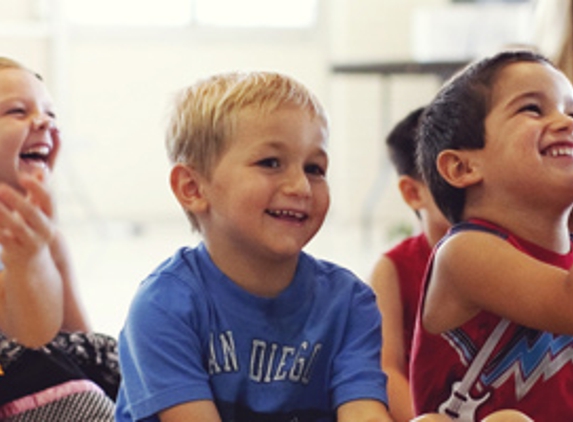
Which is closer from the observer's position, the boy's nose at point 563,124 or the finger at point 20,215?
the finger at point 20,215

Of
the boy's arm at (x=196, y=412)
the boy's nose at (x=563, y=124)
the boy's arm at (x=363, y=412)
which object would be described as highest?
the boy's nose at (x=563, y=124)

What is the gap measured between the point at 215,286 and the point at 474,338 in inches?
12.6

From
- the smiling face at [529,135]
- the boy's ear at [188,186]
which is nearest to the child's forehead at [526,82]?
the smiling face at [529,135]

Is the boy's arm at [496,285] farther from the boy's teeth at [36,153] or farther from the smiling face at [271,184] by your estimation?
the boy's teeth at [36,153]

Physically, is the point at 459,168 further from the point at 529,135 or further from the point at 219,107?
the point at 219,107

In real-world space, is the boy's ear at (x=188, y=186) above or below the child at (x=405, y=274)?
above

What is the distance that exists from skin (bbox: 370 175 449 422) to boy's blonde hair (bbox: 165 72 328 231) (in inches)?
17.7

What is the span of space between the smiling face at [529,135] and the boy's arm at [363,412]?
297mm

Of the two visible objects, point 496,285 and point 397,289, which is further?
point 397,289

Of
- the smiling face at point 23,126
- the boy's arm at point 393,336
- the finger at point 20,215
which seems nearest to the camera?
the finger at point 20,215

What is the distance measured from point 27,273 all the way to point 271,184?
0.99 ft

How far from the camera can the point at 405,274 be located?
1.84 metres

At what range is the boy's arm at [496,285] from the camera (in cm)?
131

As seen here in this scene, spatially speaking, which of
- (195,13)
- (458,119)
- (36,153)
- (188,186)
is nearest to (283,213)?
(188,186)
